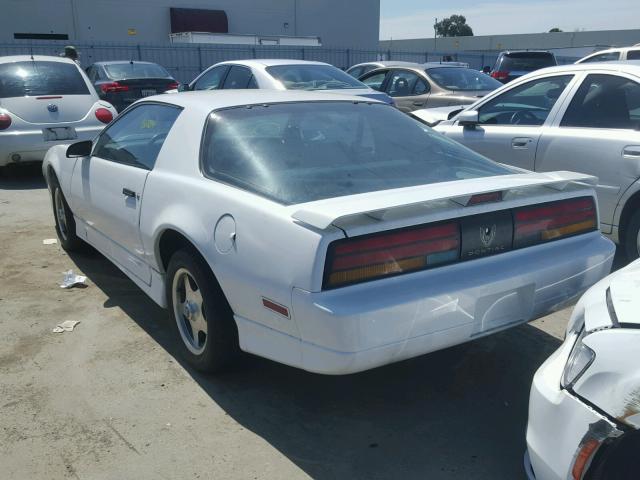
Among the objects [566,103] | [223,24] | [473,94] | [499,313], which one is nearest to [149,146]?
[499,313]

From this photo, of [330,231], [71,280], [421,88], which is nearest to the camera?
[330,231]

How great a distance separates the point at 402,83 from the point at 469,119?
5056mm

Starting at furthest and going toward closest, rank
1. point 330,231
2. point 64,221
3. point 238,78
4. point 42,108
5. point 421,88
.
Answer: point 421,88 → point 238,78 → point 42,108 → point 64,221 → point 330,231

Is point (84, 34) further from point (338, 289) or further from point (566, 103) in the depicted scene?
point (338, 289)

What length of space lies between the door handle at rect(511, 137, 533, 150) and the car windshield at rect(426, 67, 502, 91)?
489 centimetres

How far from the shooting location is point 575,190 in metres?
3.22

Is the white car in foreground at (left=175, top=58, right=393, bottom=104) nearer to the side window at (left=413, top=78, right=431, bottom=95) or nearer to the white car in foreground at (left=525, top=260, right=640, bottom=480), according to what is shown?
the side window at (left=413, top=78, right=431, bottom=95)

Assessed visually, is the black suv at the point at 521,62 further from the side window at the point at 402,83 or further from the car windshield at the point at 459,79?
the side window at the point at 402,83

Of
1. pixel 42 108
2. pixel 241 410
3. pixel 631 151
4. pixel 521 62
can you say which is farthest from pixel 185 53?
pixel 241 410

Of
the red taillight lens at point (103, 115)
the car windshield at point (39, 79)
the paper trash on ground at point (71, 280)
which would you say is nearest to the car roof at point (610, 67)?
the paper trash on ground at point (71, 280)

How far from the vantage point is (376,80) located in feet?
37.0

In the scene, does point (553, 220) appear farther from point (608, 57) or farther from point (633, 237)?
point (608, 57)

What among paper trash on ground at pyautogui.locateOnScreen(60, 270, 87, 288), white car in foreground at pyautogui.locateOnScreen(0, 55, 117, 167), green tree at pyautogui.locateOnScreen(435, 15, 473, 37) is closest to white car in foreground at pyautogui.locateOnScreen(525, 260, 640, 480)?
paper trash on ground at pyautogui.locateOnScreen(60, 270, 87, 288)

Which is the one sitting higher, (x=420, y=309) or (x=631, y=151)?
(x=631, y=151)
